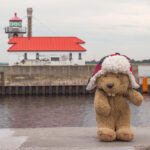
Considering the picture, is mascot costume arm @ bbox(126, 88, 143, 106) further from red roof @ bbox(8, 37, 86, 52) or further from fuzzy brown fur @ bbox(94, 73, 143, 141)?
red roof @ bbox(8, 37, 86, 52)

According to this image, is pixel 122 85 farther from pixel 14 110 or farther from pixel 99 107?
pixel 14 110

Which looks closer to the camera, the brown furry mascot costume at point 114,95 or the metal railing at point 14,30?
the brown furry mascot costume at point 114,95

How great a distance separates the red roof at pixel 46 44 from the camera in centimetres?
4317

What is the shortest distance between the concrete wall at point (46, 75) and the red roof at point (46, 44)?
Result: 7137 millimetres

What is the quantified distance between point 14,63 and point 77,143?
37.1 m

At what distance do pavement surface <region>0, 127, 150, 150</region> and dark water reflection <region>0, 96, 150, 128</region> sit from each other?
1098 cm

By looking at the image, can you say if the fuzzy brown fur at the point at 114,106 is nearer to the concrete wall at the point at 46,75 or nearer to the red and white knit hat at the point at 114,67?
the red and white knit hat at the point at 114,67

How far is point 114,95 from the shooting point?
22.9ft

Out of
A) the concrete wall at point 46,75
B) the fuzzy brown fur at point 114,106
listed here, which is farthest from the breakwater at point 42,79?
the fuzzy brown fur at point 114,106

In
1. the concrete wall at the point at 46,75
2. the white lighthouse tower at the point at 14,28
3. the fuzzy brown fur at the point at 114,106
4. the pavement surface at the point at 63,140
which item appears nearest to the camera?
the pavement surface at the point at 63,140

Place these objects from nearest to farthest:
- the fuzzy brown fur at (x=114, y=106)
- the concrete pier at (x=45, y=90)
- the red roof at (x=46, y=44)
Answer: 1. the fuzzy brown fur at (x=114, y=106)
2. the concrete pier at (x=45, y=90)
3. the red roof at (x=46, y=44)

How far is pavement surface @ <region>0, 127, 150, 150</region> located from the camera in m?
6.16

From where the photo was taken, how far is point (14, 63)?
42812 mm

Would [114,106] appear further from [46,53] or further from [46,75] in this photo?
[46,53]
